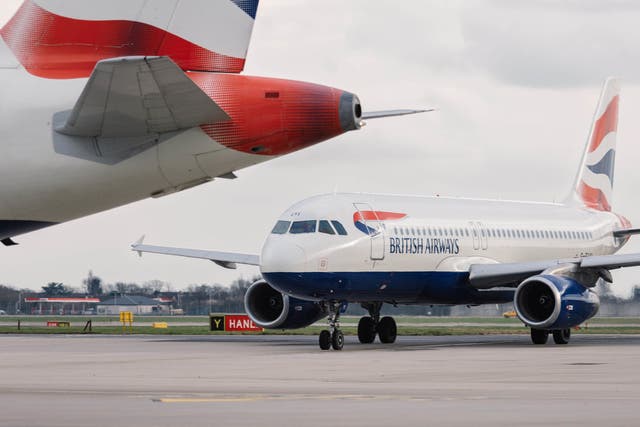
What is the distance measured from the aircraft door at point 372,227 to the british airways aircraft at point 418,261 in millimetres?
38

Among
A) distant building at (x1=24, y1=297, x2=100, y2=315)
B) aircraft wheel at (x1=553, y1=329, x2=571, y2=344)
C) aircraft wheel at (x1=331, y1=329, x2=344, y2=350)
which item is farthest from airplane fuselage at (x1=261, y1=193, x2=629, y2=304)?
distant building at (x1=24, y1=297, x2=100, y2=315)

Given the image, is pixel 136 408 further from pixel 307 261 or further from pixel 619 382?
pixel 307 261

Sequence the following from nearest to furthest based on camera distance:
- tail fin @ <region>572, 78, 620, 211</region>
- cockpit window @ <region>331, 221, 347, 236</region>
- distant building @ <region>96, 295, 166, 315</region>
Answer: cockpit window @ <region>331, 221, 347, 236</region>, tail fin @ <region>572, 78, 620, 211</region>, distant building @ <region>96, 295, 166, 315</region>

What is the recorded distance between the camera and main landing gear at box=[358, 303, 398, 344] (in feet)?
123

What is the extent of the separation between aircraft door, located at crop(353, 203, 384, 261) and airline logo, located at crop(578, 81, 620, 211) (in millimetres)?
15212

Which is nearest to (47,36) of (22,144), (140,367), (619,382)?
(22,144)

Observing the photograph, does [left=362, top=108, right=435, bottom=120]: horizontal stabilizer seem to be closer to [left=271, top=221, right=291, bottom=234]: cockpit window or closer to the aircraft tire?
[left=271, top=221, right=291, bottom=234]: cockpit window

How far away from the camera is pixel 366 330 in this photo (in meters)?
37.4

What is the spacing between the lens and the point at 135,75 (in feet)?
33.4

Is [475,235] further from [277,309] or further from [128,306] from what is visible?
[128,306]

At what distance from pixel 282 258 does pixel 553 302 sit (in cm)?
841

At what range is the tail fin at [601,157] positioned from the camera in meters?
47.7

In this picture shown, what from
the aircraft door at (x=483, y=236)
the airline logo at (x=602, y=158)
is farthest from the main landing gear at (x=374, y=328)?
the airline logo at (x=602, y=158)

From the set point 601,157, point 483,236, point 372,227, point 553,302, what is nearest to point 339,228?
point 372,227
